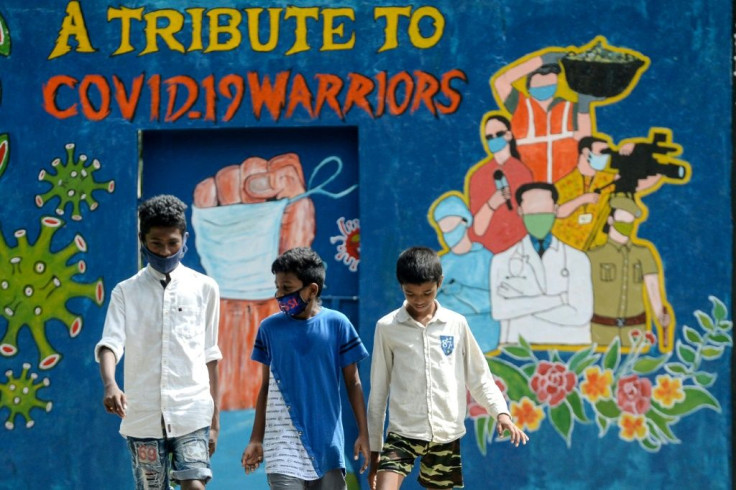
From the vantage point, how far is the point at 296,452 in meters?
4.86

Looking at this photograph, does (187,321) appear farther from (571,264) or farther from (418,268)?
(571,264)

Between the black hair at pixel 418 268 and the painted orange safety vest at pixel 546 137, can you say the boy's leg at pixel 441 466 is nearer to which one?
the black hair at pixel 418 268

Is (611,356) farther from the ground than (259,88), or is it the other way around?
(259,88)

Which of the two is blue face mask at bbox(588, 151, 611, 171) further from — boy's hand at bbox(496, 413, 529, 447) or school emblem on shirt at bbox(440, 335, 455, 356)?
boy's hand at bbox(496, 413, 529, 447)

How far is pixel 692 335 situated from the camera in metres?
6.45

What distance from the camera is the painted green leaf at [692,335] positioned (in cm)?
645

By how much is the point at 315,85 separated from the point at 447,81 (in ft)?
2.67

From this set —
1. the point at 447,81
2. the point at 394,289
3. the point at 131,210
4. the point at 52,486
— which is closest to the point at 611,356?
the point at 394,289

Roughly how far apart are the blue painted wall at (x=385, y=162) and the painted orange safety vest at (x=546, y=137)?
227 millimetres

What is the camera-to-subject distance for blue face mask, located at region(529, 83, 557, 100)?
6578mm

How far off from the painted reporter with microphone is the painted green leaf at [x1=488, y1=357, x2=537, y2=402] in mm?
709

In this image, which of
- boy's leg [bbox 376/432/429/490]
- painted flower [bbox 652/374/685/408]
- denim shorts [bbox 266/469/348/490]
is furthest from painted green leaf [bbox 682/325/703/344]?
denim shorts [bbox 266/469/348/490]

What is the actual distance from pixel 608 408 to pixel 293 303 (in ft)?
8.06

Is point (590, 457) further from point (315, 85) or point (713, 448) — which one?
point (315, 85)
